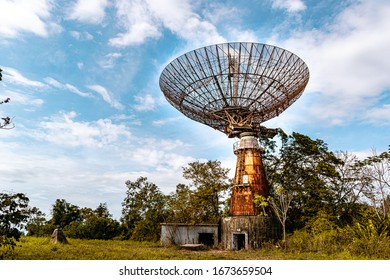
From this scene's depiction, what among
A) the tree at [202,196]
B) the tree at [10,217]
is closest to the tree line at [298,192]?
the tree at [202,196]

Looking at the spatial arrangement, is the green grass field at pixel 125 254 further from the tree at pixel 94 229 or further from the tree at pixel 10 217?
the tree at pixel 94 229

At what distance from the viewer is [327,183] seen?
101 ft

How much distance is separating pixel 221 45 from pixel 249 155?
30.5 ft

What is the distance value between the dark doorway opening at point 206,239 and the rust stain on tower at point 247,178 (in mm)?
2756

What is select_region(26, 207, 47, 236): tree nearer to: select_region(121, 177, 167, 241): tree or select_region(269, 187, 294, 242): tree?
select_region(121, 177, 167, 241): tree

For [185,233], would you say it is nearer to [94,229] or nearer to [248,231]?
[248,231]

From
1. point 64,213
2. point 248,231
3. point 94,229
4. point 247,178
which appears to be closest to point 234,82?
point 247,178

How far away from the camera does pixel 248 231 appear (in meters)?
24.2

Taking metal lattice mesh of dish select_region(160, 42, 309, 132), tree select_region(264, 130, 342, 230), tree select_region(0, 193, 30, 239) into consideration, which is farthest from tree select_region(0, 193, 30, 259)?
tree select_region(264, 130, 342, 230)

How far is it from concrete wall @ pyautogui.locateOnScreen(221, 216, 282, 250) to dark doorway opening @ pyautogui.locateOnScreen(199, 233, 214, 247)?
1.82 metres

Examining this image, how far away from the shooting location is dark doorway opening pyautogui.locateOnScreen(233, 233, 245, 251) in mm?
24703
